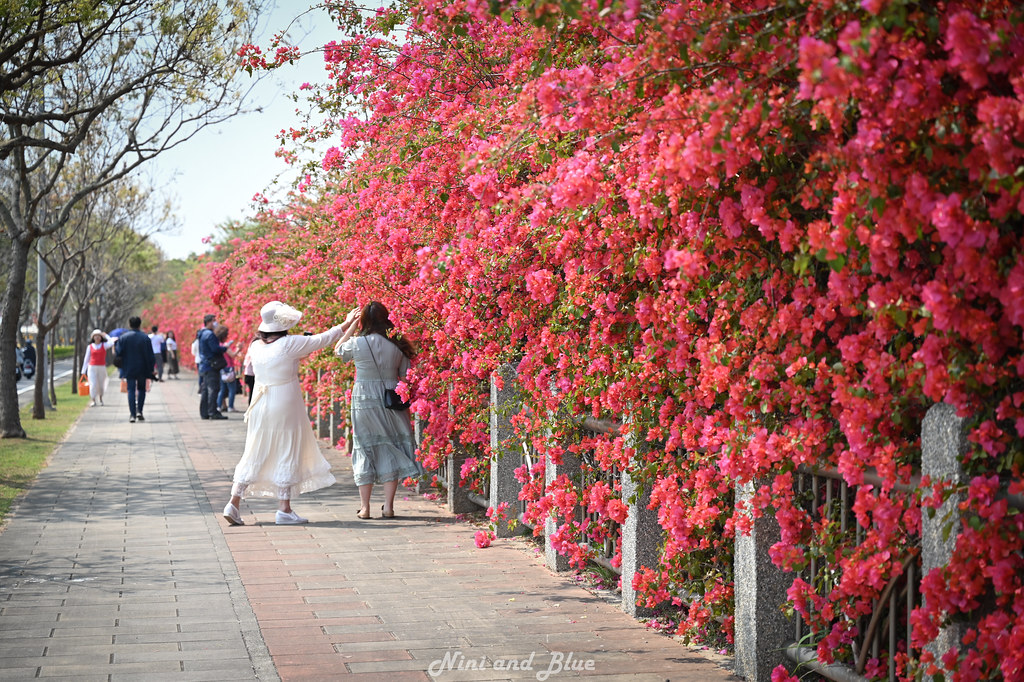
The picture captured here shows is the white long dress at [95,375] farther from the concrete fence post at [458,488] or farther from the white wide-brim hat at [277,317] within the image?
the concrete fence post at [458,488]

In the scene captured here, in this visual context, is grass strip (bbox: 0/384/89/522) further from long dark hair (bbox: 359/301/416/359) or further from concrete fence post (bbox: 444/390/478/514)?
concrete fence post (bbox: 444/390/478/514)

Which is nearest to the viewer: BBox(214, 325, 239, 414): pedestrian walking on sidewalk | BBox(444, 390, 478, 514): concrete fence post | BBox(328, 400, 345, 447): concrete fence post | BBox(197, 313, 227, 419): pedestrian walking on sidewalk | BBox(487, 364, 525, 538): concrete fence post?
BBox(487, 364, 525, 538): concrete fence post

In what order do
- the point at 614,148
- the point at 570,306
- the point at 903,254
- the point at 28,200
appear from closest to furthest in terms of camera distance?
the point at 903,254
the point at 614,148
the point at 570,306
the point at 28,200

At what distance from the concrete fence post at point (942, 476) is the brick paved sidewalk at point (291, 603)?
1.69 m

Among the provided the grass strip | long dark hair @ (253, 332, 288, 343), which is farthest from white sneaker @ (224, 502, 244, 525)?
the grass strip

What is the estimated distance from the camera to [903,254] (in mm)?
3631

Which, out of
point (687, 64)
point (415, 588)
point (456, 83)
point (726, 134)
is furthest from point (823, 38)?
point (456, 83)

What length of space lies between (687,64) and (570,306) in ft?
6.91

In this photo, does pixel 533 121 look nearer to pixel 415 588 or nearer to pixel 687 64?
pixel 687 64

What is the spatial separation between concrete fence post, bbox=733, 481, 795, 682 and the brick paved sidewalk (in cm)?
27

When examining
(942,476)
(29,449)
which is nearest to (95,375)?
(29,449)

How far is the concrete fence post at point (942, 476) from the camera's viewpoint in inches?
139

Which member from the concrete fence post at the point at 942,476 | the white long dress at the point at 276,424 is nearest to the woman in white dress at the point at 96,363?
the white long dress at the point at 276,424

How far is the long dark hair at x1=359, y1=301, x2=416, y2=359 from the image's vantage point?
387 inches
